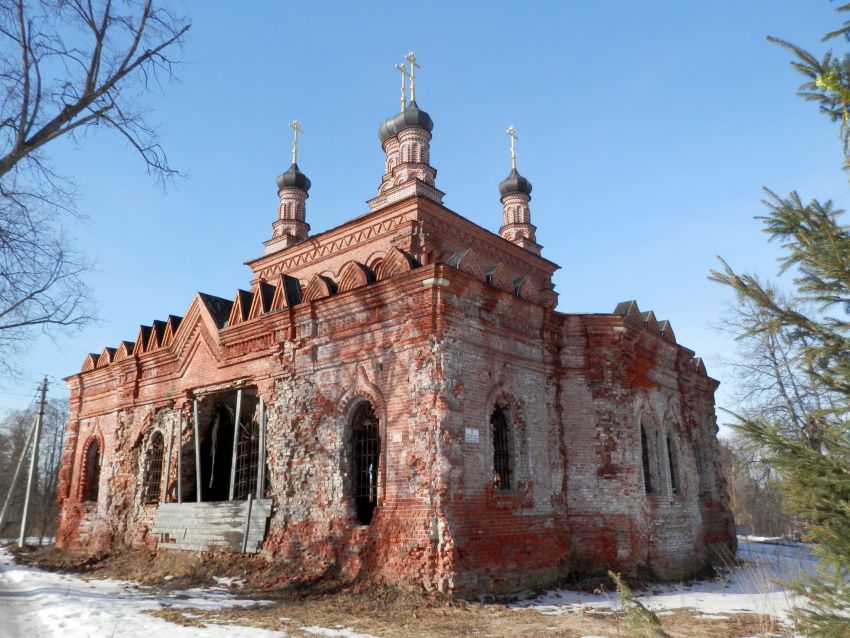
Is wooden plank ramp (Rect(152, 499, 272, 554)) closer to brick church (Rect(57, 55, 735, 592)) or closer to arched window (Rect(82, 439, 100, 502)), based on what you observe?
brick church (Rect(57, 55, 735, 592))

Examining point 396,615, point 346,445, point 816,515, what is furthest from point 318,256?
point 816,515

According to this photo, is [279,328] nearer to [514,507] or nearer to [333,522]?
[333,522]

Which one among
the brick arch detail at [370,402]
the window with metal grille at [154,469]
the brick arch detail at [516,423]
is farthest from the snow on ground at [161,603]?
the window with metal grille at [154,469]

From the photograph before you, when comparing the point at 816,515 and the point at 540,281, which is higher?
the point at 540,281

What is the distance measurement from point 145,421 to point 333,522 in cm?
727

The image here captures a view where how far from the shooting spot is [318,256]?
20734 millimetres

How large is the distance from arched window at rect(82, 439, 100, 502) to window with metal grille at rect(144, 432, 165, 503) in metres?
3.06

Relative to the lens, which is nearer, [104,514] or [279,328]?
[279,328]

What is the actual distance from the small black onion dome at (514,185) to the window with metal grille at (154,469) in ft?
48.3

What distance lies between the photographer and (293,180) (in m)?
24.2

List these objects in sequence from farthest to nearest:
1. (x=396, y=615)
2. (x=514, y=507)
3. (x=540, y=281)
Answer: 1. (x=540, y=281)
2. (x=514, y=507)
3. (x=396, y=615)

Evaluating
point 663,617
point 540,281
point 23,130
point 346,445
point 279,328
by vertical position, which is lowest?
point 663,617

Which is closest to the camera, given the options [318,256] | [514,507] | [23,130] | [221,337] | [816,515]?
[816,515]

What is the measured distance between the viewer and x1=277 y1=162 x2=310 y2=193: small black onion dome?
79.5 ft
